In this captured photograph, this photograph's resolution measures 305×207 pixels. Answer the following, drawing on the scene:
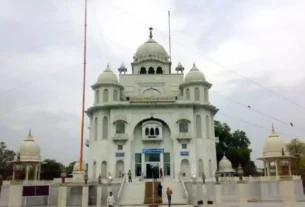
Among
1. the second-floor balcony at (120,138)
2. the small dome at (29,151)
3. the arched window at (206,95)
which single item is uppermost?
the arched window at (206,95)

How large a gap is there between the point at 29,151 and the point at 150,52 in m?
20.2

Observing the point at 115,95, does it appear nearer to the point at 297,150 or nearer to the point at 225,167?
the point at 225,167

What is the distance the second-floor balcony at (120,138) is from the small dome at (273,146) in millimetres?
14736

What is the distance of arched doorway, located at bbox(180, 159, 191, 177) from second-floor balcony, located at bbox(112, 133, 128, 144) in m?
6.59

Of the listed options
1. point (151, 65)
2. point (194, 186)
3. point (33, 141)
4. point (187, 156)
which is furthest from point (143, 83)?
point (194, 186)

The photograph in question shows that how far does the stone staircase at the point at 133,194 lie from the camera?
1059 inches

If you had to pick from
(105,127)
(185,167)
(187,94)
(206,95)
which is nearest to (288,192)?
(185,167)

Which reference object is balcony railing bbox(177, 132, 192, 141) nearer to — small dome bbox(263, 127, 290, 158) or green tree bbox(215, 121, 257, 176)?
small dome bbox(263, 127, 290, 158)

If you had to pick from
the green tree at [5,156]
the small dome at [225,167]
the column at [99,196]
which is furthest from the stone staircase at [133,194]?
the green tree at [5,156]

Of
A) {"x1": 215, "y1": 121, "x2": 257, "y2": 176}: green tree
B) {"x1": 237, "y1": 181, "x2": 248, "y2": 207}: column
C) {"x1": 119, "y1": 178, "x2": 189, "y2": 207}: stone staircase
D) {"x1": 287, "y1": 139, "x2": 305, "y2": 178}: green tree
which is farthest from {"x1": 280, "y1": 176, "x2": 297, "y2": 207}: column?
{"x1": 215, "y1": 121, "x2": 257, "y2": 176}: green tree

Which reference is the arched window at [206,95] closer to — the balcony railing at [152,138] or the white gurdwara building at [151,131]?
the white gurdwara building at [151,131]

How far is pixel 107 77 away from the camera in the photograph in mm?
40781

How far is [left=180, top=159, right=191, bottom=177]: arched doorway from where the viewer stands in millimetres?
36556

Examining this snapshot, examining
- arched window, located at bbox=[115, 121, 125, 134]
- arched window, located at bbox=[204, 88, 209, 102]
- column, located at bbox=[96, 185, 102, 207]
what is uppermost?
arched window, located at bbox=[204, 88, 209, 102]
